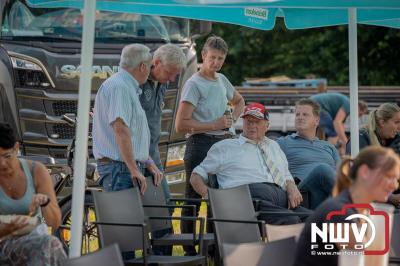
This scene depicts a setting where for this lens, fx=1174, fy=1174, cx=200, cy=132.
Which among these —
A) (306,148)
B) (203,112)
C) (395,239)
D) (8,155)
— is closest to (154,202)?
(203,112)

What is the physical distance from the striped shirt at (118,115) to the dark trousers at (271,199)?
3.21 feet

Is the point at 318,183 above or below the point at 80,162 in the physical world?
below

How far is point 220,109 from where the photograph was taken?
32.3ft

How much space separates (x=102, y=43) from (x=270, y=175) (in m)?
3.83

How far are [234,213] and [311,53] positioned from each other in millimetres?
24678

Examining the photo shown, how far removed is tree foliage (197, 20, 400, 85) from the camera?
31578mm

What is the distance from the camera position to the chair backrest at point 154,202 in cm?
853

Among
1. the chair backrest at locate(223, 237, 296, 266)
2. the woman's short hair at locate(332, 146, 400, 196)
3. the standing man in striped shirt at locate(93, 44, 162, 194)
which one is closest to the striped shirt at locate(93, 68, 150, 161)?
the standing man in striped shirt at locate(93, 44, 162, 194)

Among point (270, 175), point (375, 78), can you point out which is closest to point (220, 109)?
point (270, 175)

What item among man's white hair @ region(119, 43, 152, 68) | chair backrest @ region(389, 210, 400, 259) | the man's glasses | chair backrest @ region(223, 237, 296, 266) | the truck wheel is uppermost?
man's white hair @ region(119, 43, 152, 68)

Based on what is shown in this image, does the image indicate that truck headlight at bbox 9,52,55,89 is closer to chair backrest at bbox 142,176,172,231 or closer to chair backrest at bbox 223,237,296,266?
chair backrest at bbox 142,176,172,231

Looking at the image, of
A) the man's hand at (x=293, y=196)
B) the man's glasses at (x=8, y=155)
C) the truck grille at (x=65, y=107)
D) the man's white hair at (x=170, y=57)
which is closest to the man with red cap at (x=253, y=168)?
the man's hand at (x=293, y=196)

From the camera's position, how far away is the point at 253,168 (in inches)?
358

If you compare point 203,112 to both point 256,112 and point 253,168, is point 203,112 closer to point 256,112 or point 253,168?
point 256,112
